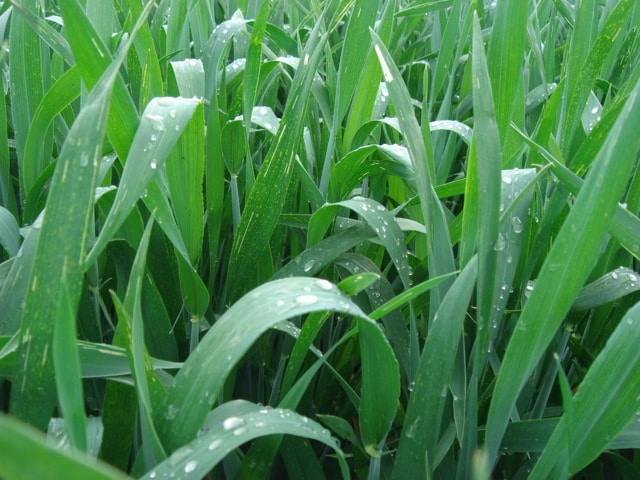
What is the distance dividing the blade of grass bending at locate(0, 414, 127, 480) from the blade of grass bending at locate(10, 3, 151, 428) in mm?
188

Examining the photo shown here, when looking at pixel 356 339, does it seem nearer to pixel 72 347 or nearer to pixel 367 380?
pixel 367 380

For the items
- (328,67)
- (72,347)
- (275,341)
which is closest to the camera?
(72,347)

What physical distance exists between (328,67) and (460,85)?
34 cm

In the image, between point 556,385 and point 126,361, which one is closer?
point 126,361

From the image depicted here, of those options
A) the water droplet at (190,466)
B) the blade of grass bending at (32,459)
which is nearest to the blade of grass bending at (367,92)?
the water droplet at (190,466)

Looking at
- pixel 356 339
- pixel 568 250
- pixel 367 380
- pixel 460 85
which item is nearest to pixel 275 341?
pixel 356 339

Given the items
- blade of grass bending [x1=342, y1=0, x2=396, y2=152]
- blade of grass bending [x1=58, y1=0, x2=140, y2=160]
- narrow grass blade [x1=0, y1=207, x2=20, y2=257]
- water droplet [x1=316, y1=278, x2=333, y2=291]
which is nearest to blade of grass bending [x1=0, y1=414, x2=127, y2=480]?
water droplet [x1=316, y1=278, x2=333, y2=291]

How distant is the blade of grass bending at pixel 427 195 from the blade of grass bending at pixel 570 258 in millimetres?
90

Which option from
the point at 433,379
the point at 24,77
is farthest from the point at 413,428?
the point at 24,77

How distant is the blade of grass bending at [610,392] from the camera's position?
42 cm

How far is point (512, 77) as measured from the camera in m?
0.58

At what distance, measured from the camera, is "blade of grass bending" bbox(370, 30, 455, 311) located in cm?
52

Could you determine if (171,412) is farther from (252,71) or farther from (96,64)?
(252,71)

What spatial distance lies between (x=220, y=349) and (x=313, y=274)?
0.80 feet
